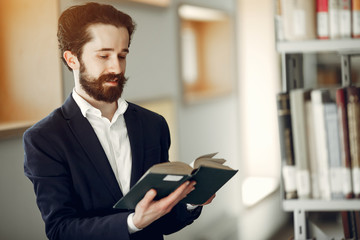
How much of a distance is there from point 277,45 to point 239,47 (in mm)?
2569

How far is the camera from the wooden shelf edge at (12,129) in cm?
178

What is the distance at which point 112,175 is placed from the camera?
1605 millimetres

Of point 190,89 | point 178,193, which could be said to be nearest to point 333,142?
point 178,193

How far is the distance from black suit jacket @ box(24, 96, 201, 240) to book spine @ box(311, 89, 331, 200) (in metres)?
0.53

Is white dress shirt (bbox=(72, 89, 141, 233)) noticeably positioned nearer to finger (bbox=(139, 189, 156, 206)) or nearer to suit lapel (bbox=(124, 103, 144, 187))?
suit lapel (bbox=(124, 103, 144, 187))

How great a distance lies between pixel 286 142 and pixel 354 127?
180 millimetres

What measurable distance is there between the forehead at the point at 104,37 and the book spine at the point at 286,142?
0.49 meters

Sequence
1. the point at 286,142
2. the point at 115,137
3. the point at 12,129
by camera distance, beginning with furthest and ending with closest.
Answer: the point at 12,129 → the point at 115,137 → the point at 286,142

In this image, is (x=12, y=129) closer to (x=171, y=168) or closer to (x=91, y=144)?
(x=91, y=144)

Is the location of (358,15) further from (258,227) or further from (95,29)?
(258,227)

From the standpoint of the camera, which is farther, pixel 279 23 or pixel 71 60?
pixel 71 60

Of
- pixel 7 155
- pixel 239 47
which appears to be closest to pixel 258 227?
pixel 239 47

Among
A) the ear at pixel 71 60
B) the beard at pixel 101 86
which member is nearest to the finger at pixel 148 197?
the beard at pixel 101 86

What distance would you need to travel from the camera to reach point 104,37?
1.59 meters
